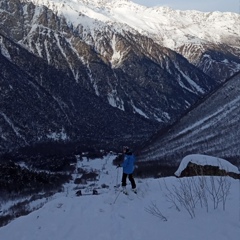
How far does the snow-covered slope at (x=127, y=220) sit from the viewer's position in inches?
446

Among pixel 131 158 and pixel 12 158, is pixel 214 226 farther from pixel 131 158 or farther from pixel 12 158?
pixel 12 158

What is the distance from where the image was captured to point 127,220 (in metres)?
13.5

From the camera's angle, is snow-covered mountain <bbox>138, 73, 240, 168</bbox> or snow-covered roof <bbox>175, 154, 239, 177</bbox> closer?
snow-covered roof <bbox>175, 154, 239, 177</bbox>

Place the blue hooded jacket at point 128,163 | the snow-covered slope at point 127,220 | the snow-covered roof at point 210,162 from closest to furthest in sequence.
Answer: the snow-covered slope at point 127,220
the blue hooded jacket at point 128,163
the snow-covered roof at point 210,162

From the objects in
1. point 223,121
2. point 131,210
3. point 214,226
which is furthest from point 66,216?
point 223,121

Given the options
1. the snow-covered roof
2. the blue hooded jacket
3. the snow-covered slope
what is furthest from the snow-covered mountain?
the snow-covered slope

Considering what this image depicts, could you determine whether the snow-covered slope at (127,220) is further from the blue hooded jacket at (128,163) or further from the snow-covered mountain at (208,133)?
the snow-covered mountain at (208,133)

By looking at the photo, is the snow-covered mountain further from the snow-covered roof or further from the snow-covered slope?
the snow-covered slope

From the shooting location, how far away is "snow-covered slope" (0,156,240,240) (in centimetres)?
1132

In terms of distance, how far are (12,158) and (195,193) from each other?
14371 cm

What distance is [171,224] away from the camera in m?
12.1

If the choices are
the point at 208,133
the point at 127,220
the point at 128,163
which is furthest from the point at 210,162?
the point at 208,133

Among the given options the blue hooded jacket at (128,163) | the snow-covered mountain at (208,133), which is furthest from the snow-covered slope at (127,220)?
the snow-covered mountain at (208,133)

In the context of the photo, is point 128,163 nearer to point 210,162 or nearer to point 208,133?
point 210,162
